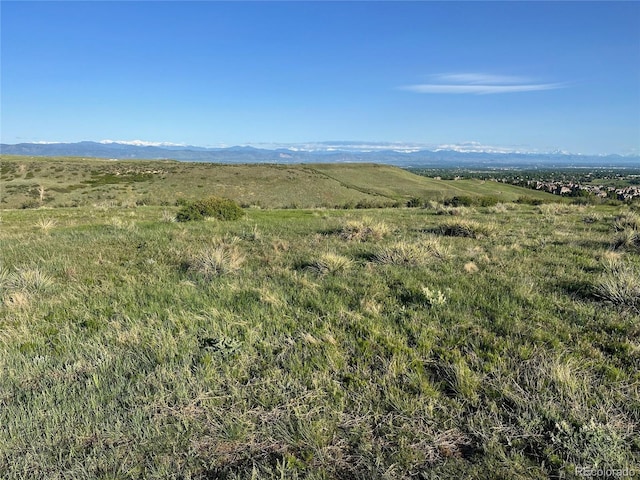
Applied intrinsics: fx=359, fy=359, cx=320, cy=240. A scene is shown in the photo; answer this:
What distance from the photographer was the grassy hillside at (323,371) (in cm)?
277

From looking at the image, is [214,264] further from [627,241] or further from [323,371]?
[627,241]

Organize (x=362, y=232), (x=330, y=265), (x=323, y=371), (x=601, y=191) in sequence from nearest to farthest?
1. (x=323, y=371)
2. (x=330, y=265)
3. (x=362, y=232)
4. (x=601, y=191)

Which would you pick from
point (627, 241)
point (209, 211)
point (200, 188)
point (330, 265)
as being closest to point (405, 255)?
point (330, 265)

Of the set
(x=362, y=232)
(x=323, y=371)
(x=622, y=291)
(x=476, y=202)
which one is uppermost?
(x=476, y=202)

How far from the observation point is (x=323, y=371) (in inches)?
149

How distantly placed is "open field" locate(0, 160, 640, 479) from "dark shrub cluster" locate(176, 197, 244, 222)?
383 inches

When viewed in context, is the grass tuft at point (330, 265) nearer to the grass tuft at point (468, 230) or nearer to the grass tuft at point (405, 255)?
the grass tuft at point (405, 255)

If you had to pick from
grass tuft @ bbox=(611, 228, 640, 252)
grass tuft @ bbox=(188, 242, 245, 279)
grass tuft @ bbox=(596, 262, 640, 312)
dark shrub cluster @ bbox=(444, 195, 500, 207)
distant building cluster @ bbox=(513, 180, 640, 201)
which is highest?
distant building cluster @ bbox=(513, 180, 640, 201)

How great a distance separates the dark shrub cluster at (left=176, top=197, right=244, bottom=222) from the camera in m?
16.8

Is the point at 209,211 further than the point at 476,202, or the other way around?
the point at 476,202

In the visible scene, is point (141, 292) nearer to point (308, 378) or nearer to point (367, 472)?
point (308, 378)

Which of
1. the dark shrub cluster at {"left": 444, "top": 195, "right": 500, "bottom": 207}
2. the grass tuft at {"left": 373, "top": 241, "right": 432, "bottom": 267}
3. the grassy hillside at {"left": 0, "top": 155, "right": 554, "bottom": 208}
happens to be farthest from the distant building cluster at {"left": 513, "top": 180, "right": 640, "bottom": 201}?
the grass tuft at {"left": 373, "top": 241, "right": 432, "bottom": 267}

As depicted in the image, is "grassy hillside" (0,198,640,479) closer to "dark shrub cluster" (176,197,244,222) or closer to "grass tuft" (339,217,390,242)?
"grass tuft" (339,217,390,242)

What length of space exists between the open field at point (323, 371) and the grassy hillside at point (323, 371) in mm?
20
